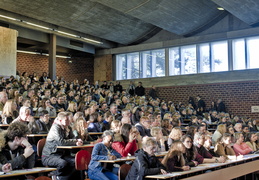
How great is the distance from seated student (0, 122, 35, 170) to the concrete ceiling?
38.2ft

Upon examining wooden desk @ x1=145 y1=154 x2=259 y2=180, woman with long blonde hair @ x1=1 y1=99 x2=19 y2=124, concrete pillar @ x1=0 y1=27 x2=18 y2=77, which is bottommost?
wooden desk @ x1=145 y1=154 x2=259 y2=180

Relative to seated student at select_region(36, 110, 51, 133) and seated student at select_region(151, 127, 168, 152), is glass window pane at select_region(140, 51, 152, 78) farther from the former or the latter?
seated student at select_region(36, 110, 51, 133)

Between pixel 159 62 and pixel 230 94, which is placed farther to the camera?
pixel 159 62

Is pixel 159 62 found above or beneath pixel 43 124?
above

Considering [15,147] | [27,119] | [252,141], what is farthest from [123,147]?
[252,141]

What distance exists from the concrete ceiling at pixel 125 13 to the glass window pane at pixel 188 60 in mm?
1046

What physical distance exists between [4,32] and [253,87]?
1279 centimetres

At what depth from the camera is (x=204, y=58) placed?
2038 cm

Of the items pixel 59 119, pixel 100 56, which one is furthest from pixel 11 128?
pixel 100 56

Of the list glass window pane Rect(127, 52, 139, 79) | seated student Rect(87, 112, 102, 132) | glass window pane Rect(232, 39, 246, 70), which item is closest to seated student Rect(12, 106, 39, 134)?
seated student Rect(87, 112, 102, 132)

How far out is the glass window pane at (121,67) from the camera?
2373 centimetres

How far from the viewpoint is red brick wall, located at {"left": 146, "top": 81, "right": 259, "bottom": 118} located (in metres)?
18.5

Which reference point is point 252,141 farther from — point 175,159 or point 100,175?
point 100,175

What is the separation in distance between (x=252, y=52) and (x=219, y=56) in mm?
1840
